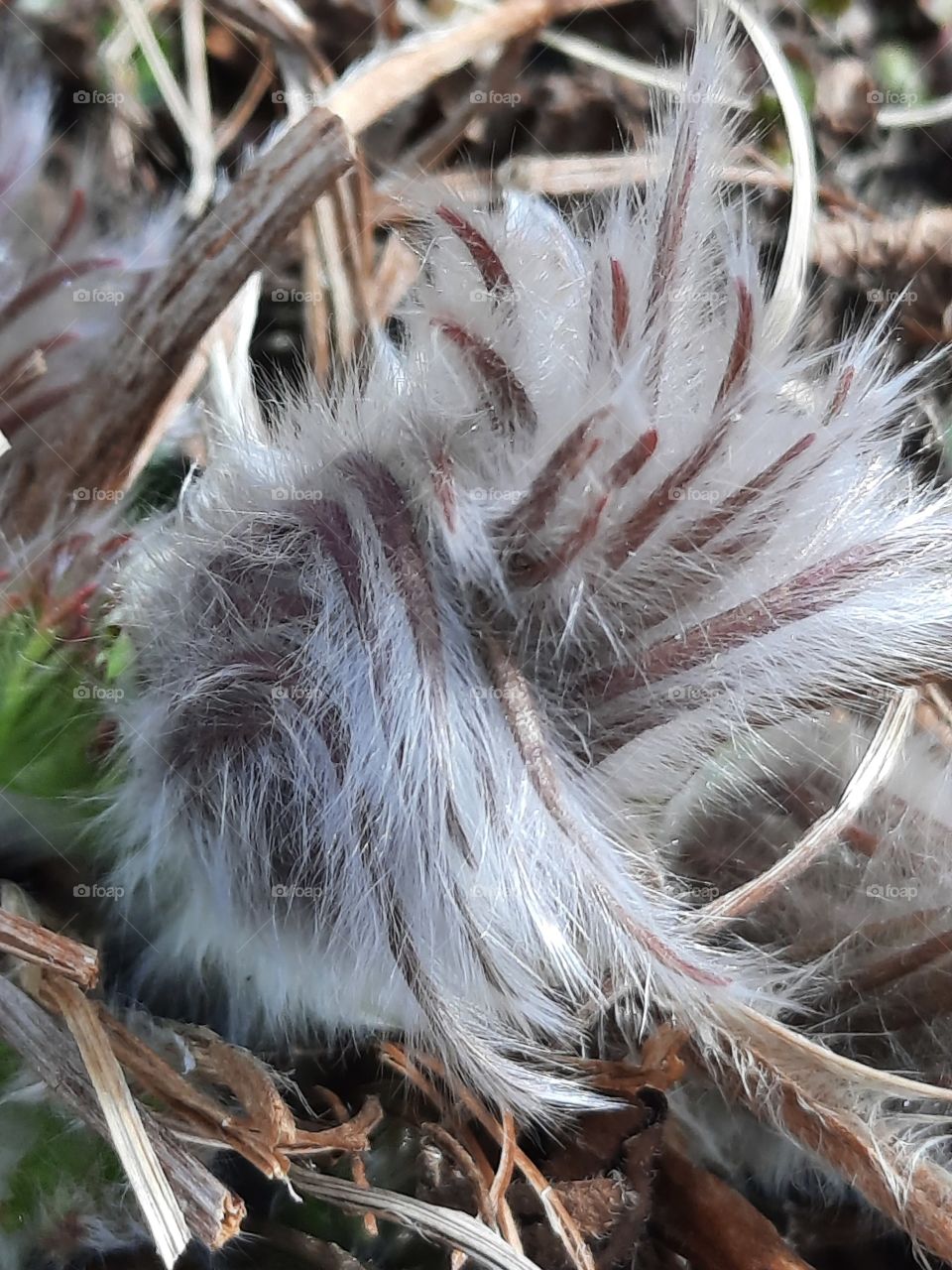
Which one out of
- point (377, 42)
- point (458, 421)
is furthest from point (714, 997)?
point (377, 42)

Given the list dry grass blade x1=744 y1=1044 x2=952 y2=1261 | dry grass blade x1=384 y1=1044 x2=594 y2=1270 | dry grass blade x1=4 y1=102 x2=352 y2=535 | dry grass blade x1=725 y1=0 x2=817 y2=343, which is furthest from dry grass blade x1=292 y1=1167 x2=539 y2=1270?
dry grass blade x1=725 y1=0 x2=817 y2=343

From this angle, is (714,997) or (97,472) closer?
(714,997)

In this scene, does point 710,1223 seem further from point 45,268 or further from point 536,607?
point 45,268

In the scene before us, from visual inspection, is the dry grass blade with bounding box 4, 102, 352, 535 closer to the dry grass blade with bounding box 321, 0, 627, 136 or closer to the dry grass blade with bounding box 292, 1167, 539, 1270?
the dry grass blade with bounding box 321, 0, 627, 136

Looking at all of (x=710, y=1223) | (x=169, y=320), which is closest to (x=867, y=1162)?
(x=710, y=1223)

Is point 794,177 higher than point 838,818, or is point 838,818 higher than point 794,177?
point 794,177

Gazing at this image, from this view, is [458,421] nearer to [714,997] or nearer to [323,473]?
[323,473]
